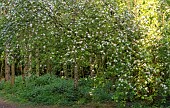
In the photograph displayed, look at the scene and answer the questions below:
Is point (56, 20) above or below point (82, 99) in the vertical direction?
above

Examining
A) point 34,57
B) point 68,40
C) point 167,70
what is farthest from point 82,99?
point 167,70

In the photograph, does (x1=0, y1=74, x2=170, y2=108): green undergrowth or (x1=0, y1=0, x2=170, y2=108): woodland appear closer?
(x1=0, y1=0, x2=170, y2=108): woodland

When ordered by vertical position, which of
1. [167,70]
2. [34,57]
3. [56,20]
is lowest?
[167,70]

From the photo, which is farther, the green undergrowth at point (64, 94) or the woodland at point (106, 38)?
the green undergrowth at point (64, 94)

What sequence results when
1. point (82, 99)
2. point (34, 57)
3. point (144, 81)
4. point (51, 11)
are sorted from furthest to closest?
point (82, 99), point (34, 57), point (51, 11), point (144, 81)

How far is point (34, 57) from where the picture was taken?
42.3ft

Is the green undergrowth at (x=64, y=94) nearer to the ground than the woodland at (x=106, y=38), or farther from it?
nearer to the ground

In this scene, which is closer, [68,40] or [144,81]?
[144,81]

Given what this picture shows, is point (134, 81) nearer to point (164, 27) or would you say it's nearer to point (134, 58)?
point (134, 58)

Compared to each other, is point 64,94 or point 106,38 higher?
point 106,38

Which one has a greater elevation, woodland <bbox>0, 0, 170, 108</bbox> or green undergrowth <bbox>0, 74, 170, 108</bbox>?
woodland <bbox>0, 0, 170, 108</bbox>

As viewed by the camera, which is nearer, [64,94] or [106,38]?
[106,38]

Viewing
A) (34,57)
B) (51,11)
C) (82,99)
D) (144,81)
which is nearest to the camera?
(144,81)

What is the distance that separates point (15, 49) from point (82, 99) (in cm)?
410
